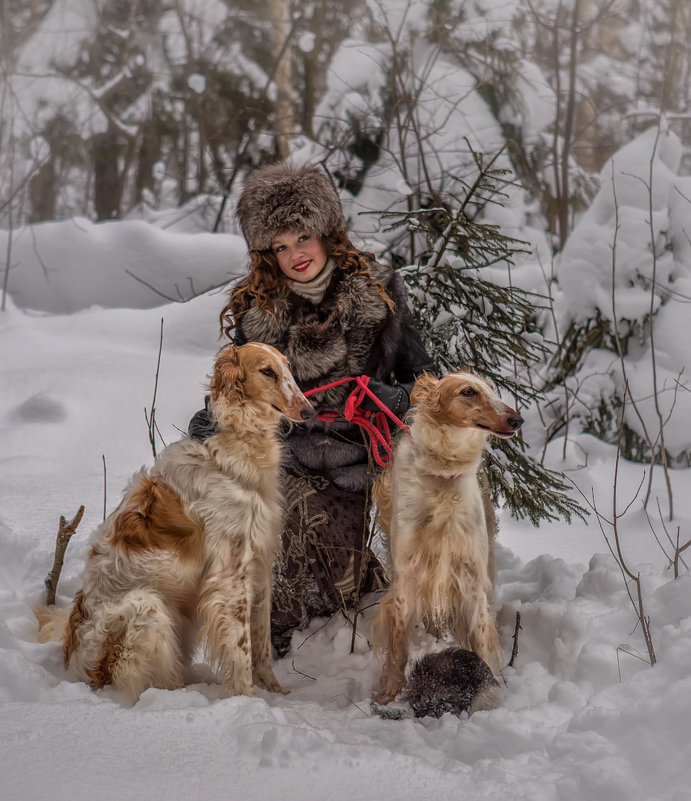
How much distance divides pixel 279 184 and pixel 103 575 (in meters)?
1.82

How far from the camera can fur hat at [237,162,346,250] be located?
3.07 meters

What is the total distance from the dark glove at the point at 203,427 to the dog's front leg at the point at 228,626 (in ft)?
1.78

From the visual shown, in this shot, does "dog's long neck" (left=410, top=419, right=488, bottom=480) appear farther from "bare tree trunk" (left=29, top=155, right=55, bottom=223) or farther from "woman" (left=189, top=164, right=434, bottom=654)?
"bare tree trunk" (left=29, top=155, right=55, bottom=223)

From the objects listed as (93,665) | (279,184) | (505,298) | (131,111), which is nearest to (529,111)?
(505,298)

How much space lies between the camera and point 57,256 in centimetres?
924

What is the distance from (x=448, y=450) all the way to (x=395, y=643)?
771mm

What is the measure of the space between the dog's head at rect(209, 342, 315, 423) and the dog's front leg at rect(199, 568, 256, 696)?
600 millimetres

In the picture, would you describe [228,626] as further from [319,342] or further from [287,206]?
[287,206]

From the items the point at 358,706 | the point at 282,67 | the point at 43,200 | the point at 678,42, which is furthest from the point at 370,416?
the point at 43,200

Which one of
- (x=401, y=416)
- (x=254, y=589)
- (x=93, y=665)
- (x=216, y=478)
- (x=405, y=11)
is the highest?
(x=405, y=11)

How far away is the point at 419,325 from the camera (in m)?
3.65

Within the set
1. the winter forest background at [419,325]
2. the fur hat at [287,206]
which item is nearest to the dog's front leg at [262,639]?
the winter forest background at [419,325]

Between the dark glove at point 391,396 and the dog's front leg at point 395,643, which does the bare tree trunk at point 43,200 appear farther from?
the dog's front leg at point 395,643

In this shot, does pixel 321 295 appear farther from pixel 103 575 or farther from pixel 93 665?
pixel 93 665
